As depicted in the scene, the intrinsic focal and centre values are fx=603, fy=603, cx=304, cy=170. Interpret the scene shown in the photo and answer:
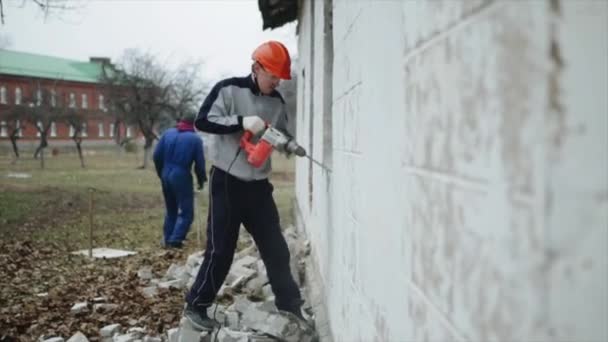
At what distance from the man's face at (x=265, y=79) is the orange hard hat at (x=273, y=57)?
0.05 meters

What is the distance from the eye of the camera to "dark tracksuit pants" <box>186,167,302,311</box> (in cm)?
445

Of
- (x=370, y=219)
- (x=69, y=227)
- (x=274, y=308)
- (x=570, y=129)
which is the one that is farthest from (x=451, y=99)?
(x=69, y=227)

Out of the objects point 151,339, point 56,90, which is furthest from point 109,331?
point 56,90

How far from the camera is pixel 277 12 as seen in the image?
35.7 feet

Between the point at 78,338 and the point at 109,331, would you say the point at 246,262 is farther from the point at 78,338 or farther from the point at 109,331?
the point at 78,338

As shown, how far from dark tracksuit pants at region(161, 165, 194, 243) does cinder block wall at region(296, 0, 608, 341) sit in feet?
24.9

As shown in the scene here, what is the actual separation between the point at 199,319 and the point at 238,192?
3.30 ft

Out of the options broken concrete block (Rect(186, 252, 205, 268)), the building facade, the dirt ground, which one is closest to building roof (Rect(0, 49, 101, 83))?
the dirt ground

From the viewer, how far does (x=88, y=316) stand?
17.8 feet

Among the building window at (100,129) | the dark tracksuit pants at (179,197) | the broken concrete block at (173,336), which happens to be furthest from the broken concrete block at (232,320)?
the building window at (100,129)

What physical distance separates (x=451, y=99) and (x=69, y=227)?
470 inches

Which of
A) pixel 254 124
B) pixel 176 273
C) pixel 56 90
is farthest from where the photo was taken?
pixel 56 90

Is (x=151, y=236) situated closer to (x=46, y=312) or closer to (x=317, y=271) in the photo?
(x=46, y=312)

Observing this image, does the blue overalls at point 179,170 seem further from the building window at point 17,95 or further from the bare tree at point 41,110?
the building window at point 17,95
